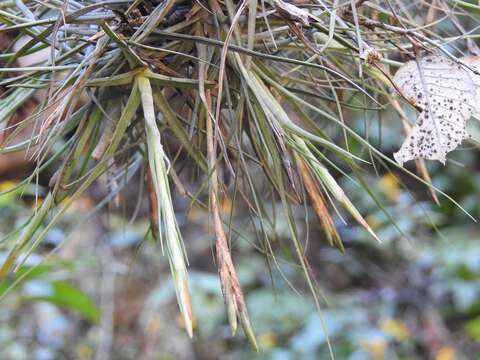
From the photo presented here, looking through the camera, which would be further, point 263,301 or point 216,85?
point 263,301

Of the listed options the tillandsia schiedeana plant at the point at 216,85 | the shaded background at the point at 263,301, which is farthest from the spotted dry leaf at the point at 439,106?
the shaded background at the point at 263,301

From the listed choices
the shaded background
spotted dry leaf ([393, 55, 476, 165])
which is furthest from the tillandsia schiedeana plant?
the shaded background

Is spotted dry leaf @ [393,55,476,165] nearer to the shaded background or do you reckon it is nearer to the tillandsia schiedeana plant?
the tillandsia schiedeana plant

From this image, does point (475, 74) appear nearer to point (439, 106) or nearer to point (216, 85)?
point (439, 106)

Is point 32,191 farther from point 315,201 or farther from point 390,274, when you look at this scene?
point 390,274

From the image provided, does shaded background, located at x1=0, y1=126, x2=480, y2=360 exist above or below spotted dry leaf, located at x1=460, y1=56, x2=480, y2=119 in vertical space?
below

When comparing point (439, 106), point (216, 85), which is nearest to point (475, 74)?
point (439, 106)

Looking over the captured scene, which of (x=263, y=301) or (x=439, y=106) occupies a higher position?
(x=439, y=106)

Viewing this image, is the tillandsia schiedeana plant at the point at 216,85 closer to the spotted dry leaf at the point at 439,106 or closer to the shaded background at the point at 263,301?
the spotted dry leaf at the point at 439,106
